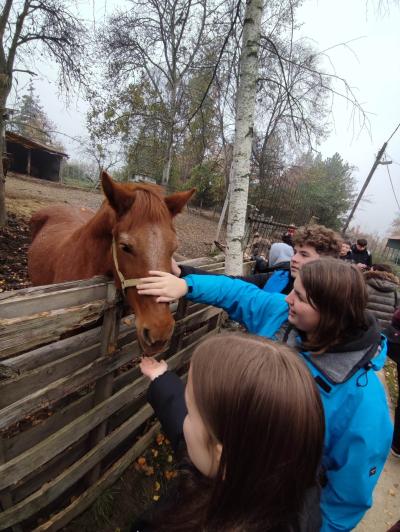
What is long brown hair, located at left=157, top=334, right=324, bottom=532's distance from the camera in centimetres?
70

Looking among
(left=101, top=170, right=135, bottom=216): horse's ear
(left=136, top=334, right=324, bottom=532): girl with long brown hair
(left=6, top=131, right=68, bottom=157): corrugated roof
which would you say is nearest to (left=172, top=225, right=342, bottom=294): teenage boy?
(left=101, top=170, right=135, bottom=216): horse's ear

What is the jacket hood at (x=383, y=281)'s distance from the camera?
4539 mm

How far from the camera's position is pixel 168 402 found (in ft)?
4.49

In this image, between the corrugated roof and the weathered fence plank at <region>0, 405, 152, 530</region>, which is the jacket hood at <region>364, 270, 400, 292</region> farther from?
the corrugated roof

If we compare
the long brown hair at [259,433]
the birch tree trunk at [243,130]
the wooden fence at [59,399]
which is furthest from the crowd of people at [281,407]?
the birch tree trunk at [243,130]

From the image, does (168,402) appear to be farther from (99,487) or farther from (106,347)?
(99,487)

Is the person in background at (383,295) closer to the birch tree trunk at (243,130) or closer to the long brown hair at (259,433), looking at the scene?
the birch tree trunk at (243,130)

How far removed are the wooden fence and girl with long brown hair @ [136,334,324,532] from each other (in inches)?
37.1

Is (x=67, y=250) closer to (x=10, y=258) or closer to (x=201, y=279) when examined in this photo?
(x=201, y=279)

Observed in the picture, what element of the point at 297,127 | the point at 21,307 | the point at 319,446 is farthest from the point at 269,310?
the point at 297,127

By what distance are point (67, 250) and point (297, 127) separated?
3616 mm

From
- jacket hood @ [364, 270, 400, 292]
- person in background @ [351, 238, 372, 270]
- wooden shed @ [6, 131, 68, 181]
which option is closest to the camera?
jacket hood @ [364, 270, 400, 292]

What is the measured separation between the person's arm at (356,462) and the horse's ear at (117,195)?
1.68 metres

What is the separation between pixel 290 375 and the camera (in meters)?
0.74
